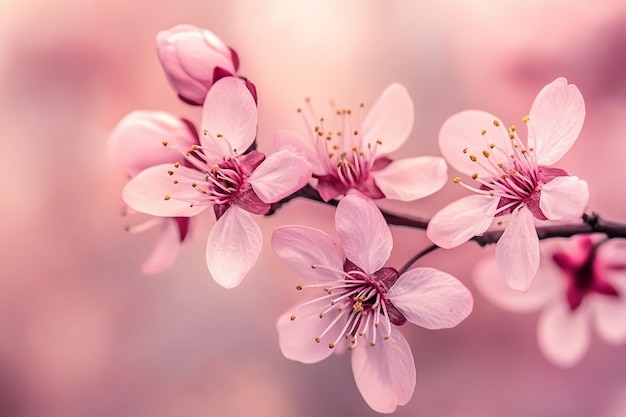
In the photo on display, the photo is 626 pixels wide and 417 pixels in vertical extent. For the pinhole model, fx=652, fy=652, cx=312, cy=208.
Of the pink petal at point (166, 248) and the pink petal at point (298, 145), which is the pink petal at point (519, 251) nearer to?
the pink petal at point (298, 145)

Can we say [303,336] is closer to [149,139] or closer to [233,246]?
[233,246]

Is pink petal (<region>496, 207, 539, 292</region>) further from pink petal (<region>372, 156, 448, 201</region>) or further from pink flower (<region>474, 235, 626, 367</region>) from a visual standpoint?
pink flower (<region>474, 235, 626, 367</region>)

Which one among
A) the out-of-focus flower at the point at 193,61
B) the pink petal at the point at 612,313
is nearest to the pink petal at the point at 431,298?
the out-of-focus flower at the point at 193,61

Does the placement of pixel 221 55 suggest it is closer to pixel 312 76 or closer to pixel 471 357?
pixel 312 76

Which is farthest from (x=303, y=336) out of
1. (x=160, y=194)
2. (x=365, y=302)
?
(x=160, y=194)

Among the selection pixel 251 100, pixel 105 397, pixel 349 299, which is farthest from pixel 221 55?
pixel 105 397

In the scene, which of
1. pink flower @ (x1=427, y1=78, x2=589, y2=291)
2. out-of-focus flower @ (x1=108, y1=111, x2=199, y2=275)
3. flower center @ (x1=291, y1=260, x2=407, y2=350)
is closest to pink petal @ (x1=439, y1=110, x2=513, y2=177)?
pink flower @ (x1=427, y1=78, x2=589, y2=291)
